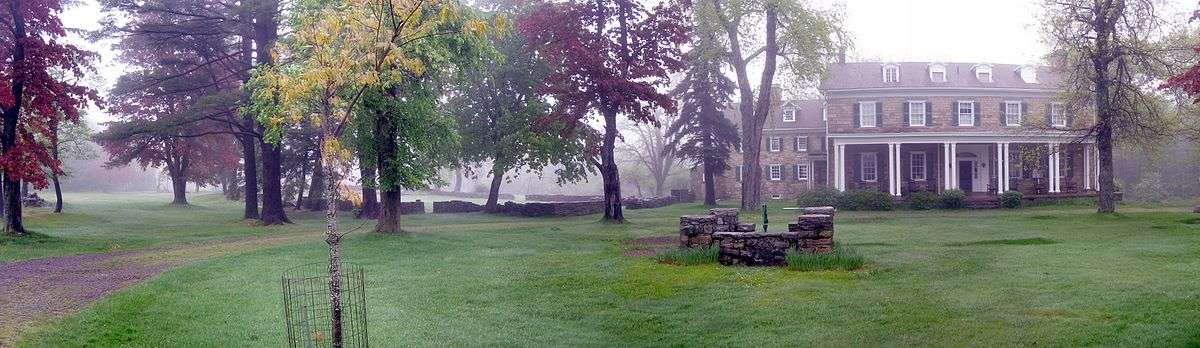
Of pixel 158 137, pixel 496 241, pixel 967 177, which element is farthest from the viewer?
pixel 967 177

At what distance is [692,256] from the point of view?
15.1 meters

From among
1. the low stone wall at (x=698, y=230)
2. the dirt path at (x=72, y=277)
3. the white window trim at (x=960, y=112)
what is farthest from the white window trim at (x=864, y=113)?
the dirt path at (x=72, y=277)

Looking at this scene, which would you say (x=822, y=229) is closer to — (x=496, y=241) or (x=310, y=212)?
(x=496, y=241)

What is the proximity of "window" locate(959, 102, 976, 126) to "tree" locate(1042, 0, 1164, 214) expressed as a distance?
48.2ft

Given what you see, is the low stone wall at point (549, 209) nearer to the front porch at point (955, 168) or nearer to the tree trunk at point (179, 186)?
the front porch at point (955, 168)

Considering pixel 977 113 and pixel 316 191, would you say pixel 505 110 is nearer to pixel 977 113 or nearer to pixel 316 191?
pixel 316 191

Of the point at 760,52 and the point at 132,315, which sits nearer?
the point at 132,315

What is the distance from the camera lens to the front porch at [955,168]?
137 ft

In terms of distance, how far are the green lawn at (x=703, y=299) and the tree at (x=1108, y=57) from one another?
875 centimetres

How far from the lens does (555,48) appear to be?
89.4 ft

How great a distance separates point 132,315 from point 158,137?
22.8 meters

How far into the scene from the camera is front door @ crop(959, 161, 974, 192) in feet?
148

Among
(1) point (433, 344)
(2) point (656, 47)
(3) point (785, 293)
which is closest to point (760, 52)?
(2) point (656, 47)

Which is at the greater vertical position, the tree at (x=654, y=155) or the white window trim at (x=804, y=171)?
the tree at (x=654, y=155)
